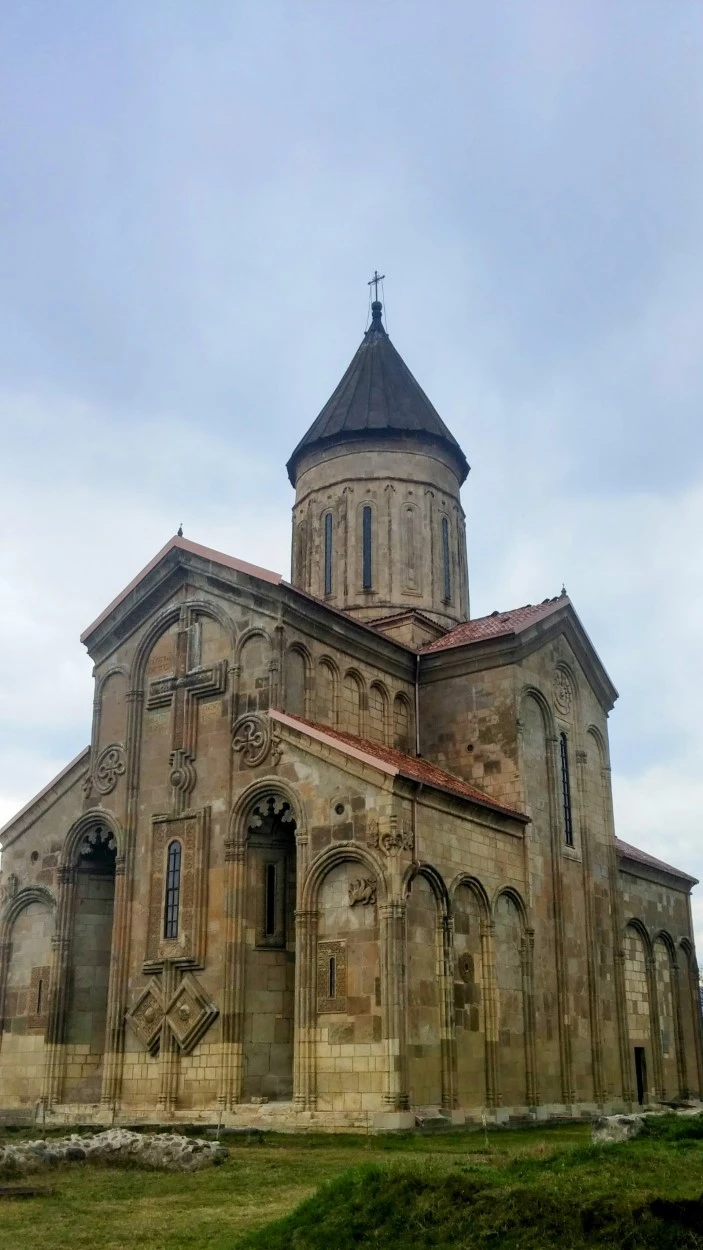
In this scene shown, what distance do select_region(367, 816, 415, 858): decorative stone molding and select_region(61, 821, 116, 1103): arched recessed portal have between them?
23.6ft

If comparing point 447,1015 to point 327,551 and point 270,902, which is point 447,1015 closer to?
point 270,902

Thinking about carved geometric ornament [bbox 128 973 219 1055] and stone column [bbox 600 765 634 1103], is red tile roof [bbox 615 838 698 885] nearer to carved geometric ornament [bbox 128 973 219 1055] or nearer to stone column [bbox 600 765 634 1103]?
stone column [bbox 600 765 634 1103]

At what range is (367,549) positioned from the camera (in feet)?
102

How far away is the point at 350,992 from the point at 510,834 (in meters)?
5.68

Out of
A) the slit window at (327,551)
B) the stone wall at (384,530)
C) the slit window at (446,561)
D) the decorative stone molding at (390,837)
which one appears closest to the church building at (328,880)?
the decorative stone molding at (390,837)

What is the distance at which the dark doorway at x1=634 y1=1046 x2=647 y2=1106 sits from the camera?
92.3ft

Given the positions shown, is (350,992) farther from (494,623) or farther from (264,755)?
(494,623)

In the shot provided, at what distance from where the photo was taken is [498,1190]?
8992 millimetres

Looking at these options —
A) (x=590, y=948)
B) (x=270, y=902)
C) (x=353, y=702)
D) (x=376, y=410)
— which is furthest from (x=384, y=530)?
(x=270, y=902)

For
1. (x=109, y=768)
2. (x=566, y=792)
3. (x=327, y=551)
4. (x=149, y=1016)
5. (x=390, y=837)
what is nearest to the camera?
(x=390, y=837)

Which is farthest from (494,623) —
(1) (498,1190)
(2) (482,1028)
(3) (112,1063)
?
(1) (498,1190)

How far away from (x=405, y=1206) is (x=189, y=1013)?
13477mm

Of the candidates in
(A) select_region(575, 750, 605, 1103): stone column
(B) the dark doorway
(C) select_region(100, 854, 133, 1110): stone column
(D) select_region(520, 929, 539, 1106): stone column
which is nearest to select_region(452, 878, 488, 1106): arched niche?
(D) select_region(520, 929, 539, 1106): stone column

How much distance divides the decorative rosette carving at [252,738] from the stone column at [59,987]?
17.8 ft
